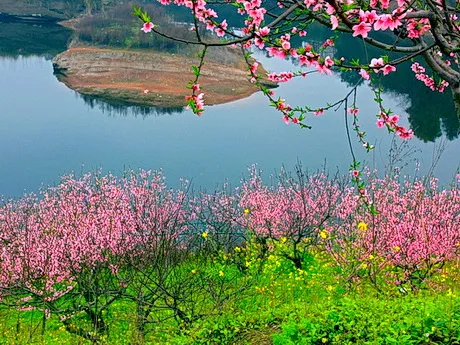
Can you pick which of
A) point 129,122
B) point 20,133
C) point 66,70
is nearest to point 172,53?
point 66,70

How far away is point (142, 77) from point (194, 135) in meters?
24.9

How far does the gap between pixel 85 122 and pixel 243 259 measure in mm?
30811

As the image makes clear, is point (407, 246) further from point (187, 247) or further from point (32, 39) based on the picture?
point (32, 39)

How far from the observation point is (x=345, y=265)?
1358 centimetres

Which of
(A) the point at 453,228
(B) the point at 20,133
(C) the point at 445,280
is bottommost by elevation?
(B) the point at 20,133

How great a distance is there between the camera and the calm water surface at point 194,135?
A: 109 feet

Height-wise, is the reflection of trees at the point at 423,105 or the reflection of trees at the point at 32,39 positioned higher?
the reflection of trees at the point at 423,105

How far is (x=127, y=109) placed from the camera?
51.4 meters

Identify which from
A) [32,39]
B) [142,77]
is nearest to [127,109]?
[142,77]

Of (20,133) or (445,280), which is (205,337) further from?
(20,133)

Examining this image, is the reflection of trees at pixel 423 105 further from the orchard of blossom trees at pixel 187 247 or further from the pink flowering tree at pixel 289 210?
Answer: the orchard of blossom trees at pixel 187 247

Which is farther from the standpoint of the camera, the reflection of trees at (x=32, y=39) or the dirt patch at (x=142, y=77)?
the reflection of trees at (x=32, y=39)

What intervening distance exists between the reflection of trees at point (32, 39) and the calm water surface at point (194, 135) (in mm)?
19217

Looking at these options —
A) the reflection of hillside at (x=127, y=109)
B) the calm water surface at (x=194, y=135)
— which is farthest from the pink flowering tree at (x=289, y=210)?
the reflection of hillside at (x=127, y=109)
